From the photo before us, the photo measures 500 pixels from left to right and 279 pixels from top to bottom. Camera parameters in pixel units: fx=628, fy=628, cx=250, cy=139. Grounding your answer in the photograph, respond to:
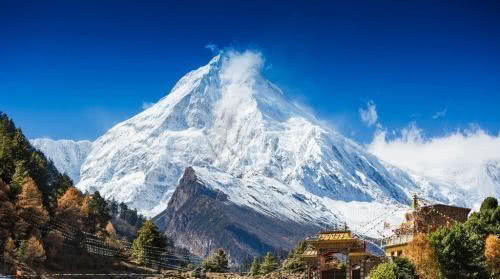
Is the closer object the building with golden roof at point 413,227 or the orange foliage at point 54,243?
the building with golden roof at point 413,227

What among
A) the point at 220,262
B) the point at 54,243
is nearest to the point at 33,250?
the point at 54,243

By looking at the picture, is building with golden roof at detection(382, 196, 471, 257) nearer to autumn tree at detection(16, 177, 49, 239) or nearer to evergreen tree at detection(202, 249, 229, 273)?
evergreen tree at detection(202, 249, 229, 273)

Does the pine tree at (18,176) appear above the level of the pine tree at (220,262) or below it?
above

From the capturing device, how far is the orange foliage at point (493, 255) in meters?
53.3

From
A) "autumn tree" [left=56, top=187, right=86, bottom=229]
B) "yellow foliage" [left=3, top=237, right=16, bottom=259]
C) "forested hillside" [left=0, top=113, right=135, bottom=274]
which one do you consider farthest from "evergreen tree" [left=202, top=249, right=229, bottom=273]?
"yellow foliage" [left=3, top=237, right=16, bottom=259]

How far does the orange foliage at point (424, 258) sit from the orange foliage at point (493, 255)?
14.1 ft

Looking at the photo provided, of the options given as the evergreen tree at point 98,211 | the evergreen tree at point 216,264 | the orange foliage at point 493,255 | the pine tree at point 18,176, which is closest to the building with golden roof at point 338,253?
the orange foliage at point 493,255

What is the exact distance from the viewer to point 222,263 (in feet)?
391

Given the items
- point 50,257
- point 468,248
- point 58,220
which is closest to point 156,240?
point 58,220

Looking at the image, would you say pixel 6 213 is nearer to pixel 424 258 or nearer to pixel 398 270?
pixel 398 270

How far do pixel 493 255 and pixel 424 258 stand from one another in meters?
5.68

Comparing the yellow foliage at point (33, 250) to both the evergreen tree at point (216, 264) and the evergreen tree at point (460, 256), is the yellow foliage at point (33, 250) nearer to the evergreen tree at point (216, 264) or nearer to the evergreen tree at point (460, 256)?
Result: the evergreen tree at point (216, 264)

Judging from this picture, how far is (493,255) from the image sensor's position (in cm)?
5331

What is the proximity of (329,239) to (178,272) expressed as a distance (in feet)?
142
